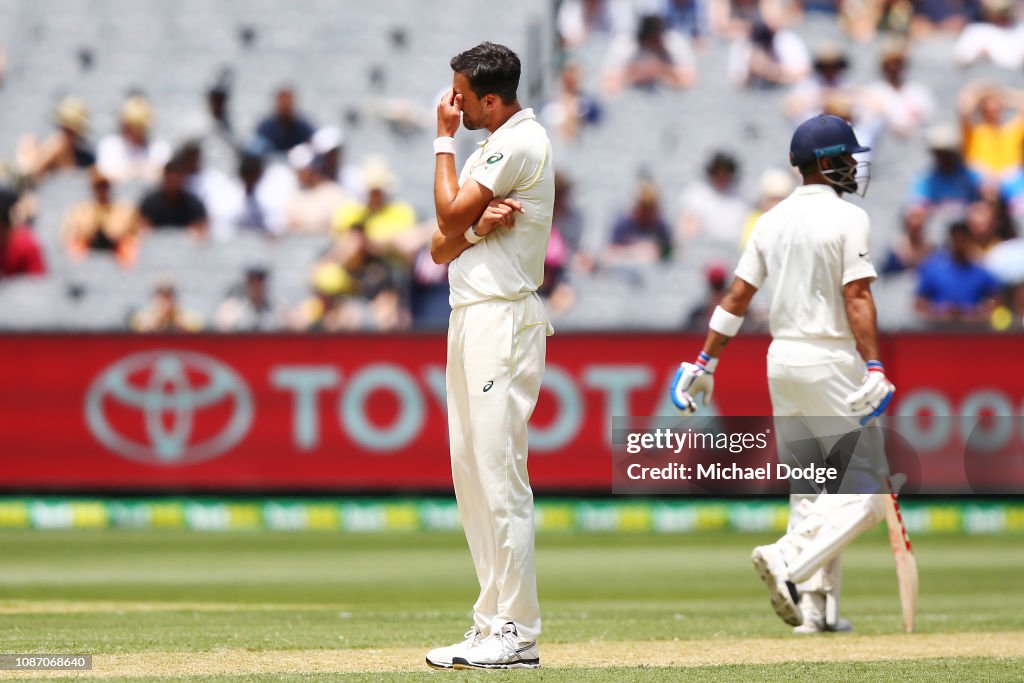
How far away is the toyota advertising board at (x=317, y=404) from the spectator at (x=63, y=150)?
11.2 feet

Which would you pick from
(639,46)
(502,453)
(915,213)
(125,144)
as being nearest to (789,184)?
(915,213)

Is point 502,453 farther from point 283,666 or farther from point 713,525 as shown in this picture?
point 713,525

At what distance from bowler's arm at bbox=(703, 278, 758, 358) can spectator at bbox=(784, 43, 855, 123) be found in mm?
9260

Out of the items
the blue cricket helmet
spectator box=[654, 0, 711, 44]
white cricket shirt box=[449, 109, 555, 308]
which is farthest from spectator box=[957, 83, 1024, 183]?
white cricket shirt box=[449, 109, 555, 308]

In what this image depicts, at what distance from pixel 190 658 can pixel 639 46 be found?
1151 cm

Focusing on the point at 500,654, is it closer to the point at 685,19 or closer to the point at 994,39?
the point at 685,19

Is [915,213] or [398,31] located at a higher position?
[398,31]

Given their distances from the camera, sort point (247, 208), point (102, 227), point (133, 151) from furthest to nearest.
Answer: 1. point (133, 151)
2. point (247, 208)
3. point (102, 227)

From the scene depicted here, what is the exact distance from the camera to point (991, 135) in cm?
1521

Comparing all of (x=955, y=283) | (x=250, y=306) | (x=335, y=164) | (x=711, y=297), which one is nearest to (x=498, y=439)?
(x=711, y=297)

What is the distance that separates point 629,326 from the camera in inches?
479

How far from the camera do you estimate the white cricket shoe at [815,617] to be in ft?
22.2

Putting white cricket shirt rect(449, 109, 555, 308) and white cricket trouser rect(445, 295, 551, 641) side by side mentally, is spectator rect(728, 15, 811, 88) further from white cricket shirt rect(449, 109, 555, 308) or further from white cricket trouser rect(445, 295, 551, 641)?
white cricket trouser rect(445, 295, 551, 641)

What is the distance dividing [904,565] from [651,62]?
398 inches
